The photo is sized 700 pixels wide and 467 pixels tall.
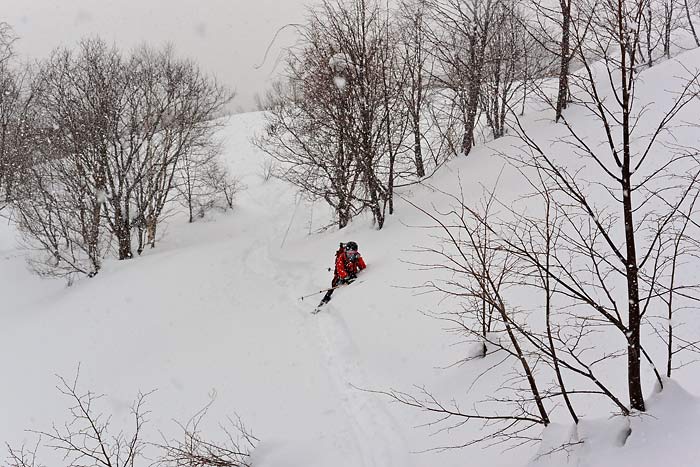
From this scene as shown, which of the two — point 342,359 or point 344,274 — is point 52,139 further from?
point 342,359

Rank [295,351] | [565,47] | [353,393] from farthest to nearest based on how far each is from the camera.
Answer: [295,351] < [353,393] < [565,47]

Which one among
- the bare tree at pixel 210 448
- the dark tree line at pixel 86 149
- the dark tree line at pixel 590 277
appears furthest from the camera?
the dark tree line at pixel 86 149

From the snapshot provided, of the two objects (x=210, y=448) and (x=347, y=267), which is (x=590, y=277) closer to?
(x=347, y=267)

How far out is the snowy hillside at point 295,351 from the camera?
525cm

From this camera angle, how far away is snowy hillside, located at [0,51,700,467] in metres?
5.25

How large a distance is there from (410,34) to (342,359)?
10.0m

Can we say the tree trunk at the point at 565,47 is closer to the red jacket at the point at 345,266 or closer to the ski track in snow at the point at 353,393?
the ski track in snow at the point at 353,393

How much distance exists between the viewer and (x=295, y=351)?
29.6ft

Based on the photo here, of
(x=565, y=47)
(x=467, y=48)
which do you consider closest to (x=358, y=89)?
(x=467, y=48)

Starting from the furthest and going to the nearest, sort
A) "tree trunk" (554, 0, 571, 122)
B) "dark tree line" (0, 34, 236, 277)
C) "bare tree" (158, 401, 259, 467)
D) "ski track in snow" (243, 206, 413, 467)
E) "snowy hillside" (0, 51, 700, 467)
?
"dark tree line" (0, 34, 236, 277)
"ski track in snow" (243, 206, 413, 467)
"bare tree" (158, 401, 259, 467)
"snowy hillside" (0, 51, 700, 467)
"tree trunk" (554, 0, 571, 122)

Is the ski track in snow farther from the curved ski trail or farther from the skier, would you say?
the skier

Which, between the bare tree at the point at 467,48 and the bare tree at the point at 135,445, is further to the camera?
the bare tree at the point at 467,48

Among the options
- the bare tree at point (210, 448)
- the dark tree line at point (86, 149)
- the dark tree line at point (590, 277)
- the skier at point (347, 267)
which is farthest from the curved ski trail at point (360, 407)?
the dark tree line at point (86, 149)

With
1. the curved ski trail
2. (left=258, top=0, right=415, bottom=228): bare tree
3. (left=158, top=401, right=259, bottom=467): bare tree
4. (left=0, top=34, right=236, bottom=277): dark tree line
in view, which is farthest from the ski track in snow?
(left=0, top=34, right=236, bottom=277): dark tree line
